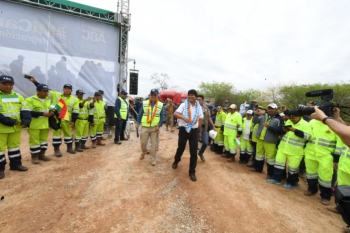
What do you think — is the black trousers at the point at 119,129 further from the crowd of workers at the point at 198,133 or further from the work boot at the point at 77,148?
the work boot at the point at 77,148

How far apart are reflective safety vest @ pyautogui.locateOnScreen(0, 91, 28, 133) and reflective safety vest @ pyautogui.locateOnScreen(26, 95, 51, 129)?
25 centimetres

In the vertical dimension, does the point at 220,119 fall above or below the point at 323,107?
below

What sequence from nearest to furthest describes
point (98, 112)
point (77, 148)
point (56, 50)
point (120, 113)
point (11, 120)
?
1. point (11, 120)
2. point (77, 148)
3. point (98, 112)
4. point (120, 113)
5. point (56, 50)

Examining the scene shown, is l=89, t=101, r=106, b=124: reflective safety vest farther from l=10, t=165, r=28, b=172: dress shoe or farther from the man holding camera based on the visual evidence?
l=10, t=165, r=28, b=172: dress shoe

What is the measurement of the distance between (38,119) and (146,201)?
3.42 m

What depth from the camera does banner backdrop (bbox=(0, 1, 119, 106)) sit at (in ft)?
22.2

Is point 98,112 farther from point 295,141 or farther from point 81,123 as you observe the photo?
point 295,141

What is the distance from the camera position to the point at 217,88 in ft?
128

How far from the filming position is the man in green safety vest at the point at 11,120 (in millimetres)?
3439

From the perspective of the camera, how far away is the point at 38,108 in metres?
4.15

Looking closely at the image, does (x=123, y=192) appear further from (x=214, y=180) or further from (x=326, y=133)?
(x=326, y=133)

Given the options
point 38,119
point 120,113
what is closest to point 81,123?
point 38,119

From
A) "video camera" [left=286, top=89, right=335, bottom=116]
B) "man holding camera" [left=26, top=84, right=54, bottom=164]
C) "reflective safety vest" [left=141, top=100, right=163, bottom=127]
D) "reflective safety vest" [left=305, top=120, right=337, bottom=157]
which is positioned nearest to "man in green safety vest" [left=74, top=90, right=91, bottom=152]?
"man holding camera" [left=26, top=84, right=54, bottom=164]

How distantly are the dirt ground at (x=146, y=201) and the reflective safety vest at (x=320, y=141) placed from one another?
107 cm
